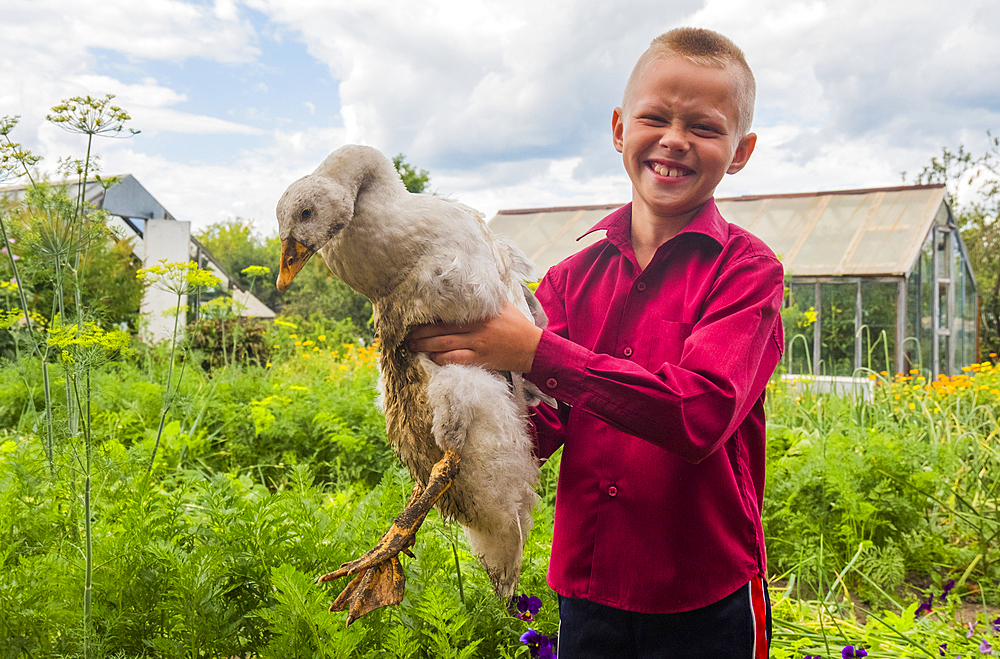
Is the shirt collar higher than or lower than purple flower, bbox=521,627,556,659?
higher

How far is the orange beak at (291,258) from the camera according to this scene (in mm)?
892

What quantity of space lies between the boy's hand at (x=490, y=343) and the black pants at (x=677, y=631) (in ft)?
1.64

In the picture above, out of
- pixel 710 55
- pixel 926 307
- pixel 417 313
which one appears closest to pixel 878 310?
pixel 926 307

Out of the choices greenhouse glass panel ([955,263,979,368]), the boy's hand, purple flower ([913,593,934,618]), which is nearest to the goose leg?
the boy's hand

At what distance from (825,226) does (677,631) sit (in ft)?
32.9

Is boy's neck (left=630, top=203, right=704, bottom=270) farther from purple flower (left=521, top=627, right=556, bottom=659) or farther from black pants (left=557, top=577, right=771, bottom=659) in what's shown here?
purple flower (left=521, top=627, right=556, bottom=659)

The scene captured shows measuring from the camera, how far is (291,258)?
0.90 m

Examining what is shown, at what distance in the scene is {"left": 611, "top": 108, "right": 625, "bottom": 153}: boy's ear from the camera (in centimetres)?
110

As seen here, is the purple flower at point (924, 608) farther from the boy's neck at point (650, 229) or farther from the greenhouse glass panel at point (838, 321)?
the greenhouse glass panel at point (838, 321)

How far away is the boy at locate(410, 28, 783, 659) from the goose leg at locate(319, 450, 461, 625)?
0.19m

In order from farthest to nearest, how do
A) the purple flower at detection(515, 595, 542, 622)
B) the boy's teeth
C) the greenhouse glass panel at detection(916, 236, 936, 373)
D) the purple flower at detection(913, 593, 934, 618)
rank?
the greenhouse glass panel at detection(916, 236, 936, 373)
the purple flower at detection(913, 593, 934, 618)
the purple flower at detection(515, 595, 542, 622)
the boy's teeth

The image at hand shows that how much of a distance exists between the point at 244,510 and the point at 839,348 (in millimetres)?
9538

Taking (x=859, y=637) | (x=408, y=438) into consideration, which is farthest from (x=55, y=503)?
(x=859, y=637)

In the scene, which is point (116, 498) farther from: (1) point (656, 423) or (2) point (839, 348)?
(2) point (839, 348)
